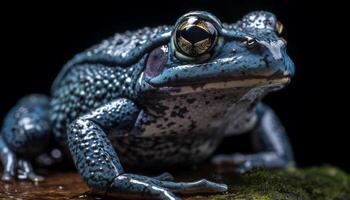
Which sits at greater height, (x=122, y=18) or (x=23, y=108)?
(x=122, y=18)

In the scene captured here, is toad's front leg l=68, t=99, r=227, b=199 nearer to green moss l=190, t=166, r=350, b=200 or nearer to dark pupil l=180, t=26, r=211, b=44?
green moss l=190, t=166, r=350, b=200

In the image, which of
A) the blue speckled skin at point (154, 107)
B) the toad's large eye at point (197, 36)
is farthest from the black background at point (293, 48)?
the toad's large eye at point (197, 36)

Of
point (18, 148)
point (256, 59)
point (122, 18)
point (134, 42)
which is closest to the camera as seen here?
point (256, 59)

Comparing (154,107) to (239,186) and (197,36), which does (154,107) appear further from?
(239,186)

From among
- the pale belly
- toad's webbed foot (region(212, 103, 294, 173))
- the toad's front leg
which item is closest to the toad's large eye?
the pale belly

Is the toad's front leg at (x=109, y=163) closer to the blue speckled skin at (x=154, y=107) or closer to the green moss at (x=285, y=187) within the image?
the blue speckled skin at (x=154, y=107)

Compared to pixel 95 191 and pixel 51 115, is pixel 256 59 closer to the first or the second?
pixel 95 191

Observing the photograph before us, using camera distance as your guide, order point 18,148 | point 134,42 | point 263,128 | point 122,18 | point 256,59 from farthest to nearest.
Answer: point 122,18
point 263,128
point 18,148
point 134,42
point 256,59

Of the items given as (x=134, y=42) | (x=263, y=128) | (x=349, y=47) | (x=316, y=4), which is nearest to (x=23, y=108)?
(x=134, y=42)
